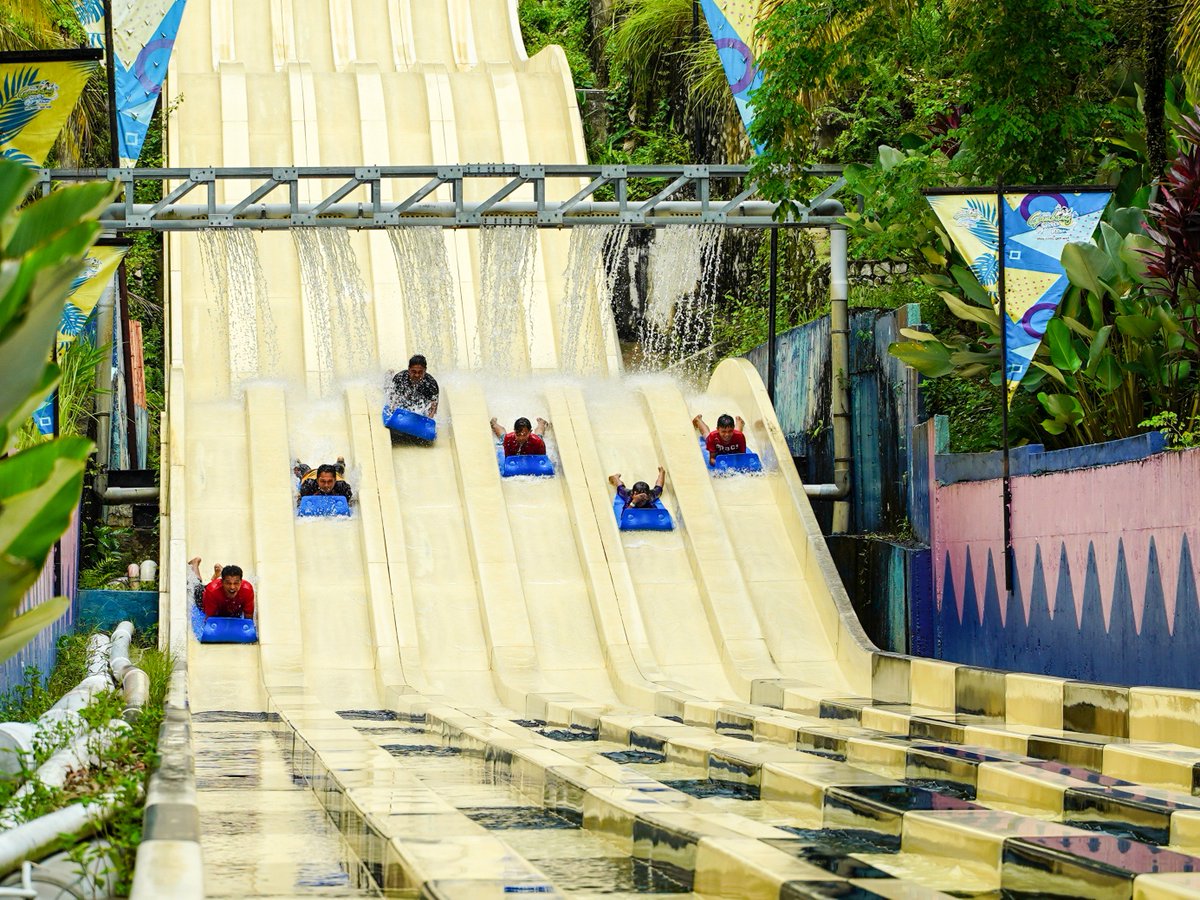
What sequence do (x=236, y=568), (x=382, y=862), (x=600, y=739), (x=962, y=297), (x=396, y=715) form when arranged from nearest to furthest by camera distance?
(x=382, y=862) < (x=600, y=739) < (x=396, y=715) < (x=236, y=568) < (x=962, y=297)

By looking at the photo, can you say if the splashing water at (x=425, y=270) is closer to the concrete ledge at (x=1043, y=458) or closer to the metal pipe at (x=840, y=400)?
the metal pipe at (x=840, y=400)

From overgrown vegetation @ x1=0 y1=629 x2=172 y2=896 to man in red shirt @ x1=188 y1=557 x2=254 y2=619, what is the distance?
1.97 m

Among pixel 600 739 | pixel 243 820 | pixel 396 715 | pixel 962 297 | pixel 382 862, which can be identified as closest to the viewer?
pixel 382 862

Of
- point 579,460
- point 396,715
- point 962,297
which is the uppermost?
point 962,297

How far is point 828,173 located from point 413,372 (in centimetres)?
452

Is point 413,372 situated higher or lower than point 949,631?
higher

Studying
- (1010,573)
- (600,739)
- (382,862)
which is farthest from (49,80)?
(1010,573)

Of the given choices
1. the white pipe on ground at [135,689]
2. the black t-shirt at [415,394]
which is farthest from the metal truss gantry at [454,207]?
the white pipe on ground at [135,689]

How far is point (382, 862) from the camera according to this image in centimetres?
538

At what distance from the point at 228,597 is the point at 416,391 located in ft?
12.6

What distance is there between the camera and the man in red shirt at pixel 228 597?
1263 cm

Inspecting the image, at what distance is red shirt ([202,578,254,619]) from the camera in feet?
41.6

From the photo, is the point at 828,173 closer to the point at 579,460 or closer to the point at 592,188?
the point at 592,188

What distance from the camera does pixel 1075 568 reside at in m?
10.4
